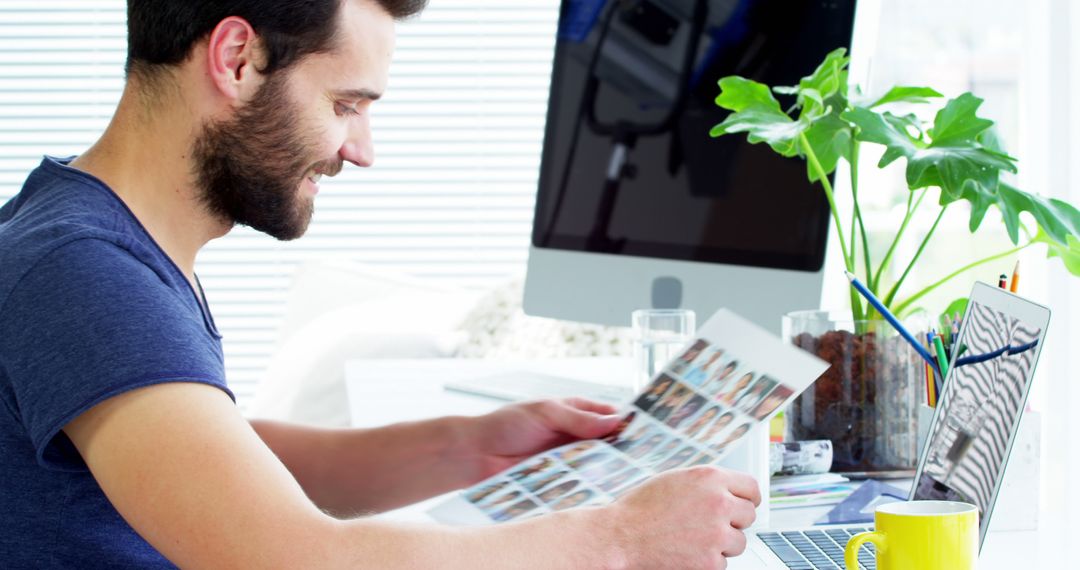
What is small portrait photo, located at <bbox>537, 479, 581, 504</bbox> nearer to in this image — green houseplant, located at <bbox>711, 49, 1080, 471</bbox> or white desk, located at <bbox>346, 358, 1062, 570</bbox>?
white desk, located at <bbox>346, 358, 1062, 570</bbox>

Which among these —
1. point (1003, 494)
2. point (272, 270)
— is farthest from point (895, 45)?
point (1003, 494)

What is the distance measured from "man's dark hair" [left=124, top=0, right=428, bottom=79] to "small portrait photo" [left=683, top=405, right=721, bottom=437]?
1.56 feet

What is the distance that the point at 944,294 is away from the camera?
4.77 m

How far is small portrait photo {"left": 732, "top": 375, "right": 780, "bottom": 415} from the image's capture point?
40.7 inches

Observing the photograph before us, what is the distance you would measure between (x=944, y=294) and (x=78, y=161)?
424 cm

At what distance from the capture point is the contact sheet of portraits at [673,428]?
1.02 m

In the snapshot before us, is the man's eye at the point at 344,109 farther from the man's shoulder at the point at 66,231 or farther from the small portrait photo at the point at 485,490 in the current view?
the small portrait photo at the point at 485,490

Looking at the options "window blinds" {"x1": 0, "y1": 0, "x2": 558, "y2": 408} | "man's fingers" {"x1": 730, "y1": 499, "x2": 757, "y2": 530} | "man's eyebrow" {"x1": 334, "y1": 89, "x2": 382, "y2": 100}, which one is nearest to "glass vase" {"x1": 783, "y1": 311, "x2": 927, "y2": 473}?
"man's fingers" {"x1": 730, "y1": 499, "x2": 757, "y2": 530}

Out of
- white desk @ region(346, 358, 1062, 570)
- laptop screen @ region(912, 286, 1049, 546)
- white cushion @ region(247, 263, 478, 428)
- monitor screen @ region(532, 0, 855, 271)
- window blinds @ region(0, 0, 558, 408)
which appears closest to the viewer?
laptop screen @ region(912, 286, 1049, 546)

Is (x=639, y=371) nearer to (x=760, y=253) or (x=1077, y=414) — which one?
(x=760, y=253)

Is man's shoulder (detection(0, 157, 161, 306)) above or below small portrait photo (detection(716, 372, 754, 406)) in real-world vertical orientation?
above

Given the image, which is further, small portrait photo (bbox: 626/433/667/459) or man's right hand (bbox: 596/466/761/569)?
small portrait photo (bbox: 626/433/667/459)

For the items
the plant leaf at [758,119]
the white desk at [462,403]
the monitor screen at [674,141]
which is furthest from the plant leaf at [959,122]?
the monitor screen at [674,141]

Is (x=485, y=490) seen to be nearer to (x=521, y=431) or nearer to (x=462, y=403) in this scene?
(x=521, y=431)
